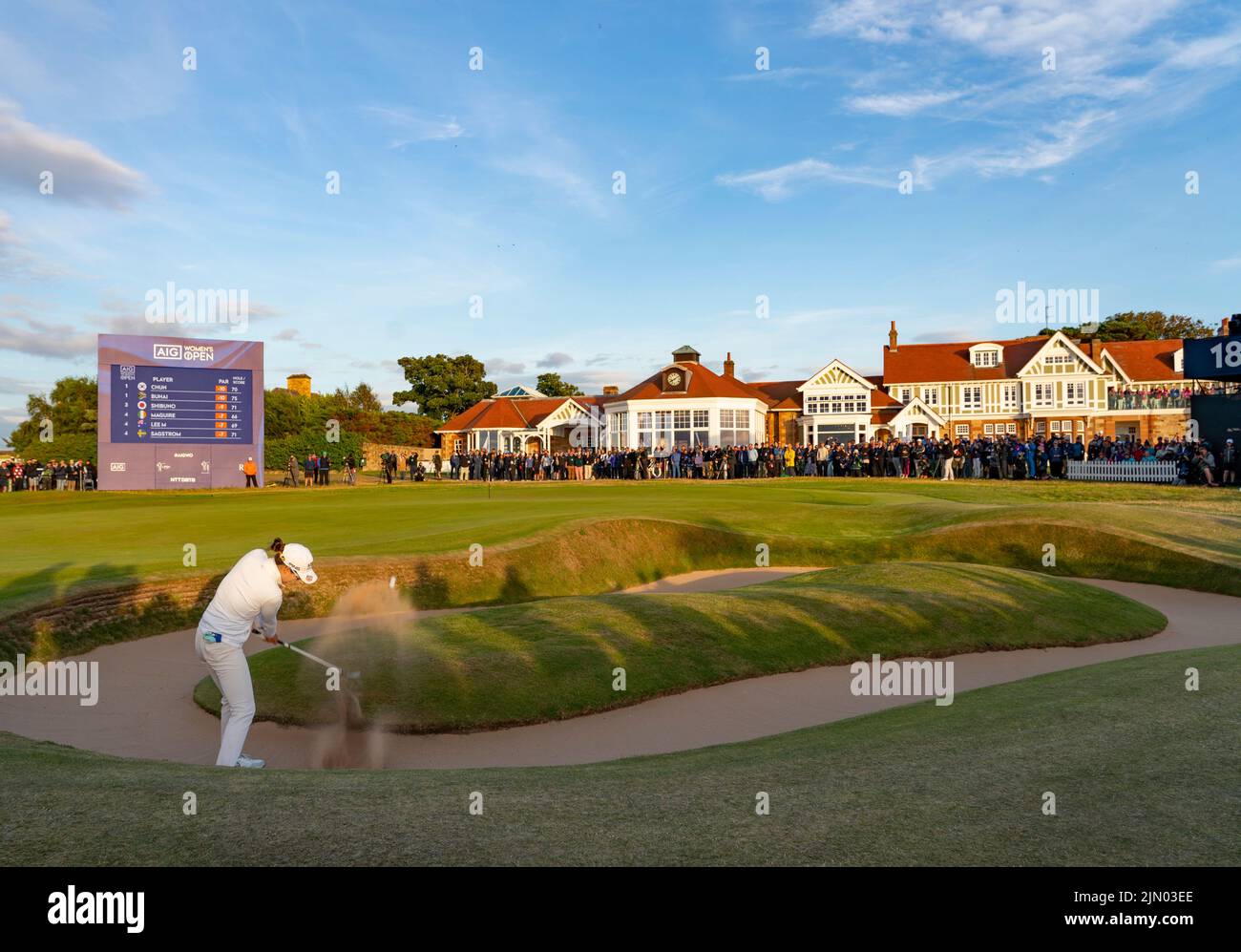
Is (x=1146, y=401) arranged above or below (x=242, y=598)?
above

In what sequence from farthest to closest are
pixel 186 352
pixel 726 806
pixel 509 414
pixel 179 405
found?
pixel 509 414 < pixel 186 352 < pixel 179 405 < pixel 726 806

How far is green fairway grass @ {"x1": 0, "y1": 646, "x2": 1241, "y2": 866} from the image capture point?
14.9 feet

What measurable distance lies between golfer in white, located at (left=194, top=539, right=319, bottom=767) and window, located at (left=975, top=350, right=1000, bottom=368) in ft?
275

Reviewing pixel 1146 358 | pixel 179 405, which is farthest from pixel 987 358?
pixel 179 405

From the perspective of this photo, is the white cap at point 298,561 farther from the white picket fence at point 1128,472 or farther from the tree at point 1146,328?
the tree at point 1146,328

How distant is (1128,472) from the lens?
39.1 meters

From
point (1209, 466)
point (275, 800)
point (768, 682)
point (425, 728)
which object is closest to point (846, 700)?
point (768, 682)

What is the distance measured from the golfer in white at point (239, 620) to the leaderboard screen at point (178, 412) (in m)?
41.5

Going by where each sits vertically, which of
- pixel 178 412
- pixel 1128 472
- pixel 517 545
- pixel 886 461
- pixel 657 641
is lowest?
pixel 657 641

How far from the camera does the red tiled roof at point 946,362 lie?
81.5 metres

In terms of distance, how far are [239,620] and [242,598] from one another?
0.24 meters

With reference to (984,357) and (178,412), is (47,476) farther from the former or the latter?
(984,357)

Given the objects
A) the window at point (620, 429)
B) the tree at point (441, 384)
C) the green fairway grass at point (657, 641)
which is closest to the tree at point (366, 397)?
the tree at point (441, 384)

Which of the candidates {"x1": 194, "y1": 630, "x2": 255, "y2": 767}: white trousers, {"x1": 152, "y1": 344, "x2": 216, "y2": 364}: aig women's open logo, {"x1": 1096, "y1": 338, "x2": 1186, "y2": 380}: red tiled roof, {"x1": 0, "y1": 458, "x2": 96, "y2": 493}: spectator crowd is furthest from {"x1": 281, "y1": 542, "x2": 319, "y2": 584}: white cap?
{"x1": 1096, "y1": 338, "x2": 1186, "y2": 380}: red tiled roof
